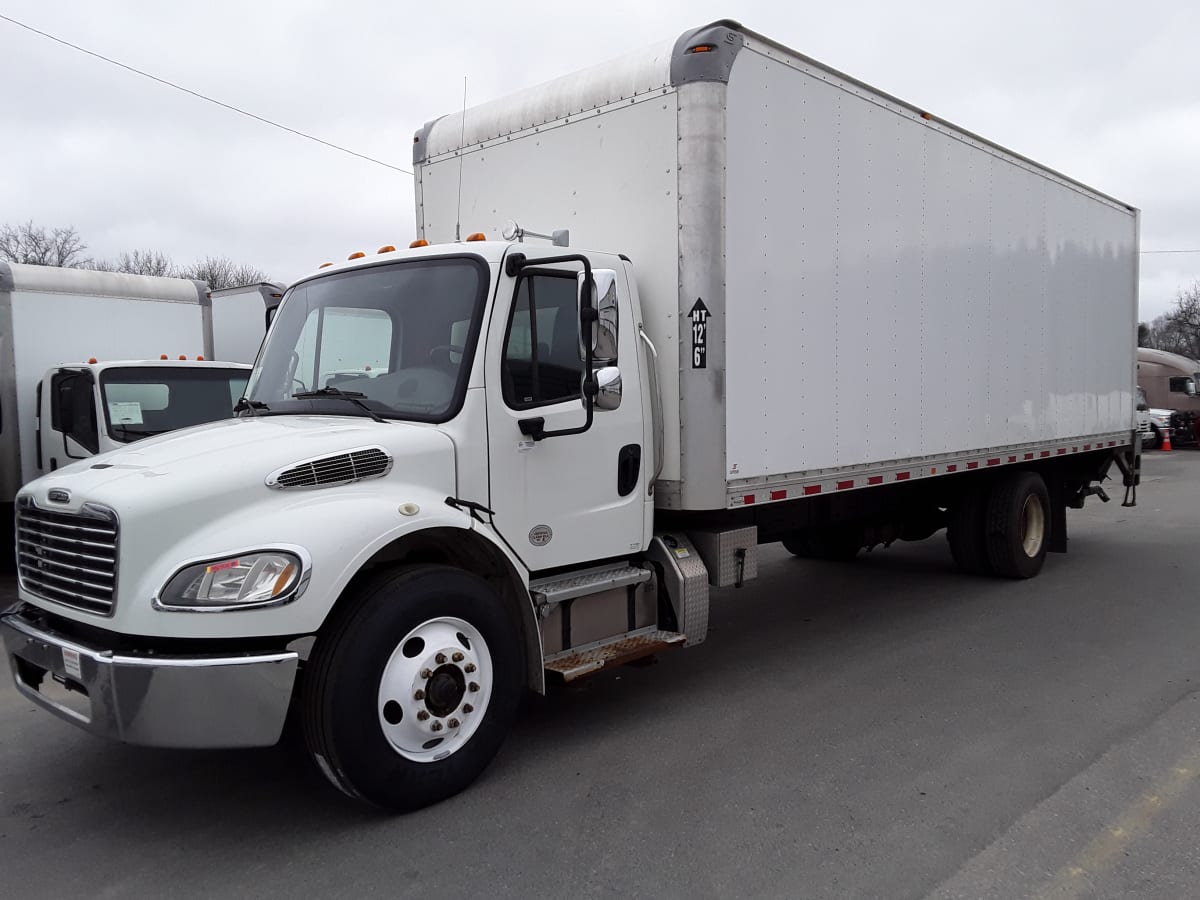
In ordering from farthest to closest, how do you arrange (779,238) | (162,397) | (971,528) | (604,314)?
(162,397)
(971,528)
(779,238)
(604,314)

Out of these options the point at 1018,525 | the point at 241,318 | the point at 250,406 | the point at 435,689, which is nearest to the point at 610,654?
the point at 435,689

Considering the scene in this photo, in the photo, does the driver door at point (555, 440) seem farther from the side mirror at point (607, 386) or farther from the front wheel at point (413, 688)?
the front wheel at point (413, 688)

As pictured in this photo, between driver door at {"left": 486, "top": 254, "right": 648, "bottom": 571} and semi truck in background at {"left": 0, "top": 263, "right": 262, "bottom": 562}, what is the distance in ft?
19.8

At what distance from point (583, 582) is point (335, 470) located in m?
1.56

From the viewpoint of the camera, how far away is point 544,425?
15.1ft

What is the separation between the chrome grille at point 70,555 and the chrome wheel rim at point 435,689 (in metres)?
1.15

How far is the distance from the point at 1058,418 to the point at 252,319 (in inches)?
377

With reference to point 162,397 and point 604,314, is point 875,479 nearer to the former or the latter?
point 604,314

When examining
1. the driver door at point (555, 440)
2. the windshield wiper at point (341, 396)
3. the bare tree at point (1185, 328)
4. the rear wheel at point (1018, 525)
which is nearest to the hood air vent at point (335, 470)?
the windshield wiper at point (341, 396)

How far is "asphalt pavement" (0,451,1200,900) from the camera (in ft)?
11.6

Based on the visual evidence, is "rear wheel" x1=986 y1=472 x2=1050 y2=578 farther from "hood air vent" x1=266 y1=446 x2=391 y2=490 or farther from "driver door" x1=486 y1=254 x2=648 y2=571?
"hood air vent" x1=266 y1=446 x2=391 y2=490

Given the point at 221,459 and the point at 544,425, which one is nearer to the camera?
the point at 221,459

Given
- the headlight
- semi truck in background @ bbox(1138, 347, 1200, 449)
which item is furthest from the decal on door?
semi truck in background @ bbox(1138, 347, 1200, 449)

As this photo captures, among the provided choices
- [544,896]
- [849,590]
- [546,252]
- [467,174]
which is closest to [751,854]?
[544,896]
